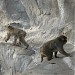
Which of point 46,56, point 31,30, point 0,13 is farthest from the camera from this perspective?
point 0,13

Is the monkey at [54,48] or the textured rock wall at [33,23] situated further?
the textured rock wall at [33,23]

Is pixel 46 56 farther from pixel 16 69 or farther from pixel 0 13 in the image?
pixel 0 13

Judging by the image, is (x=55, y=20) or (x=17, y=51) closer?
(x=17, y=51)

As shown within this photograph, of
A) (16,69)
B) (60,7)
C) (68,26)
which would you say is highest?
(60,7)

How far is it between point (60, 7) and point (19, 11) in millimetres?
2011

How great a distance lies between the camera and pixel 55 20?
569cm

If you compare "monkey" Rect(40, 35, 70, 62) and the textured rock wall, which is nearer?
"monkey" Rect(40, 35, 70, 62)

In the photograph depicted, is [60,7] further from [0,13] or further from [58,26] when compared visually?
[0,13]

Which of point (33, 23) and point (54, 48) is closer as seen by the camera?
point (54, 48)

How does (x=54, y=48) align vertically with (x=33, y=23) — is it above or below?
below

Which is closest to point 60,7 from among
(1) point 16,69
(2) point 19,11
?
(1) point 16,69

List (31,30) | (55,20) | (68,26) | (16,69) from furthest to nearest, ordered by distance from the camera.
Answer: (31,30) → (55,20) → (68,26) → (16,69)

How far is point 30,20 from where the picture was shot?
21.3ft

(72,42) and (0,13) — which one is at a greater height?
(0,13)
